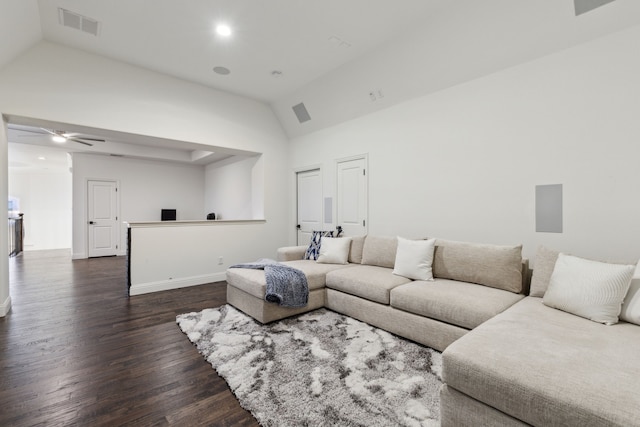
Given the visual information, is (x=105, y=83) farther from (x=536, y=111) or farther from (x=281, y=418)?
(x=536, y=111)

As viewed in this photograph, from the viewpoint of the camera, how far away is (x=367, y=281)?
2.97 meters

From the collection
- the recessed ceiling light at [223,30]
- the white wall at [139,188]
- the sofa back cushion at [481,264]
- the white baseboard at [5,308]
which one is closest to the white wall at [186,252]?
the white baseboard at [5,308]

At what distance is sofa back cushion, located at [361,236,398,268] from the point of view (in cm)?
351

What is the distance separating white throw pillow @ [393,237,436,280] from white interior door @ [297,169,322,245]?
2125 millimetres

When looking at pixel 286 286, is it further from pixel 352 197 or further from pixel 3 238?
pixel 3 238

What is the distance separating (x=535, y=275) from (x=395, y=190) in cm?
189

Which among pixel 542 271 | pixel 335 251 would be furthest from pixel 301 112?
pixel 542 271

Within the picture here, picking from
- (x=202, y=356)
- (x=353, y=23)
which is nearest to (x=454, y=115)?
(x=353, y=23)

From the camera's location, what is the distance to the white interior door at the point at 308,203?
510 centimetres

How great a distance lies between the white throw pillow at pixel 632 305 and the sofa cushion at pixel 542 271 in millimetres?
492

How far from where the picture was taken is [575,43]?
251cm

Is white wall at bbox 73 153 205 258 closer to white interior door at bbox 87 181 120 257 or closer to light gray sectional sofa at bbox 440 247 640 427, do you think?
white interior door at bbox 87 181 120 257

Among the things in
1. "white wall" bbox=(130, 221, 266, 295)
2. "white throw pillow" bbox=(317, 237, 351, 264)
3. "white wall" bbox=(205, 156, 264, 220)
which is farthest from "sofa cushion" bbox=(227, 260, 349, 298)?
"white wall" bbox=(205, 156, 264, 220)

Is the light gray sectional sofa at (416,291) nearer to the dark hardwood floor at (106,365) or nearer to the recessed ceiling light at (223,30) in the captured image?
the dark hardwood floor at (106,365)
